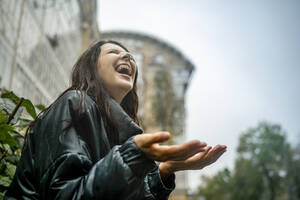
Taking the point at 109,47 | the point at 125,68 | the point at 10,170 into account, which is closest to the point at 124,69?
the point at 125,68

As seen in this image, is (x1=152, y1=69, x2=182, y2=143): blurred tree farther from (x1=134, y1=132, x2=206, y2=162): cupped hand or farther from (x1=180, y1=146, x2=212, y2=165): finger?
(x1=134, y1=132, x2=206, y2=162): cupped hand

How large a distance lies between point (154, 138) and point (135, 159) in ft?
0.39

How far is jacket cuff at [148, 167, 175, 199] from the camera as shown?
1.40 metres

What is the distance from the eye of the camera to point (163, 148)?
1055mm

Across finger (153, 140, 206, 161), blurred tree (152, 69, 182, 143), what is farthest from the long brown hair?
blurred tree (152, 69, 182, 143)

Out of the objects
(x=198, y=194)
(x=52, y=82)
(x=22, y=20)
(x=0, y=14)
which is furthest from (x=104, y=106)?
(x=198, y=194)

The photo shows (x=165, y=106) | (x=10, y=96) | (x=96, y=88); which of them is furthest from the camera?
(x=165, y=106)

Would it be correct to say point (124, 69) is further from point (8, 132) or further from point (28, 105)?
point (8, 132)

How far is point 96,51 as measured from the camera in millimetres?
1871

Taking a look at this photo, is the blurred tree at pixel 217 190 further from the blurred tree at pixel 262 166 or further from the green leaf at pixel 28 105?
the green leaf at pixel 28 105

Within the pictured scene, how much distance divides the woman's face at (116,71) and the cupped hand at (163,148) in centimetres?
64

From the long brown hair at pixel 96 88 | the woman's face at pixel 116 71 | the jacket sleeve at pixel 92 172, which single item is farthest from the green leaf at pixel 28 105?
the jacket sleeve at pixel 92 172

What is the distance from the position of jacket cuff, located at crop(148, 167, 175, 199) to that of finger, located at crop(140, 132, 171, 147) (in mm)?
391

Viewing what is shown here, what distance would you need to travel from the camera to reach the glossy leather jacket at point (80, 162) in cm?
106
